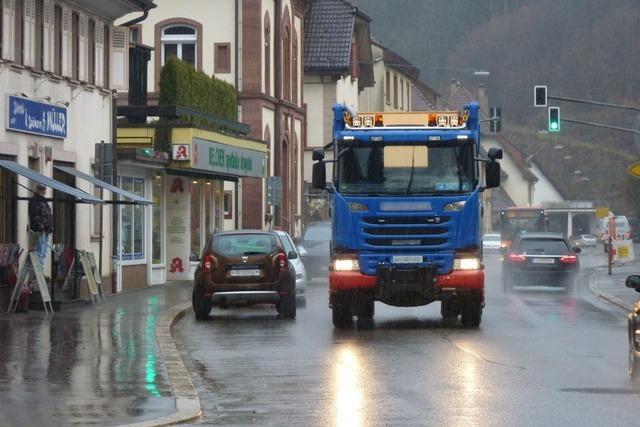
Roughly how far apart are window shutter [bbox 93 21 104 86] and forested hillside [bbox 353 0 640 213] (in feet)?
256

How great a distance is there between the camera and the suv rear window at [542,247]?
4034 cm

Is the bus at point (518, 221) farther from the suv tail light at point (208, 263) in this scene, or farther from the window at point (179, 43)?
the suv tail light at point (208, 263)

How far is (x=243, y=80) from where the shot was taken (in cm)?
5256

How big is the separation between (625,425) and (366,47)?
6585 centimetres

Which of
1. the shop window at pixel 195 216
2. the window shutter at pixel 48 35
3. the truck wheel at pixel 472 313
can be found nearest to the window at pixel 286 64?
the shop window at pixel 195 216

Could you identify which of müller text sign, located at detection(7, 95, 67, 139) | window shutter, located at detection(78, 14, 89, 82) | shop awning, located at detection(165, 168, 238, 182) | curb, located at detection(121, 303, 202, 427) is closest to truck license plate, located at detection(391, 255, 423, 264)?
curb, located at detection(121, 303, 202, 427)

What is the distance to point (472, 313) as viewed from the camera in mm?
24688

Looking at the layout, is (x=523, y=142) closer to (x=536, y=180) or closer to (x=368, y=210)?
(x=536, y=180)

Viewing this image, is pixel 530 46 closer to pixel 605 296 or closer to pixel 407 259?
pixel 605 296

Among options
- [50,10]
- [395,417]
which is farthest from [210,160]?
[395,417]

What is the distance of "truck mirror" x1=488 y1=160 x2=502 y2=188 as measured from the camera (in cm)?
2371

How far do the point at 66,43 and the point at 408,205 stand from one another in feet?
33.1

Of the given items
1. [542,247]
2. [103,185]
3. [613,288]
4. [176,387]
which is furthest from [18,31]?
[613,288]

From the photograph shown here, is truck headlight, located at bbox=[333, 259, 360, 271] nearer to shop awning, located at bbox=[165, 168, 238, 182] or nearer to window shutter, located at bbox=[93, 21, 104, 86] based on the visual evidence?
window shutter, located at bbox=[93, 21, 104, 86]
